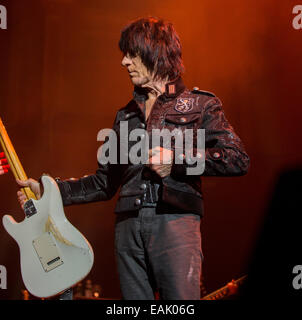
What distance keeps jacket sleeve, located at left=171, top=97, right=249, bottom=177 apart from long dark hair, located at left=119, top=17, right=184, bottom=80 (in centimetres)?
29

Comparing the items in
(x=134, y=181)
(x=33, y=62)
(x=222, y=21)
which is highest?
(x=222, y=21)

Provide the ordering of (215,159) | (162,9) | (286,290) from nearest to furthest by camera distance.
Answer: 1. (215,159)
2. (286,290)
3. (162,9)

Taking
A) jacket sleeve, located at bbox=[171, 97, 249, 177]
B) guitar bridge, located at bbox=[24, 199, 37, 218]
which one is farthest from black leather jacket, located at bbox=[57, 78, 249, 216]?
guitar bridge, located at bbox=[24, 199, 37, 218]

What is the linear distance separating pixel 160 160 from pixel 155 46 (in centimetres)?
51

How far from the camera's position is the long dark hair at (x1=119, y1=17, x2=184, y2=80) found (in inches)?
73.3

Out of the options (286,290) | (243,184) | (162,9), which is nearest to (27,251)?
(286,290)

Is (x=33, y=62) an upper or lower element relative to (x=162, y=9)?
lower

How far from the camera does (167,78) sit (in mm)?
1929

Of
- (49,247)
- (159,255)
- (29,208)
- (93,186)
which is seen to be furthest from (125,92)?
(159,255)

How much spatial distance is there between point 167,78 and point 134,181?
456mm

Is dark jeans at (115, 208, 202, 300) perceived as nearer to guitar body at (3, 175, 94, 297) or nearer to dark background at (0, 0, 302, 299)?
guitar body at (3, 175, 94, 297)

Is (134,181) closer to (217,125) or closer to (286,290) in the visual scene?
(217,125)

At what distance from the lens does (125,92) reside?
3791 millimetres

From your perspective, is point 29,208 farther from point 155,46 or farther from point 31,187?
point 155,46
